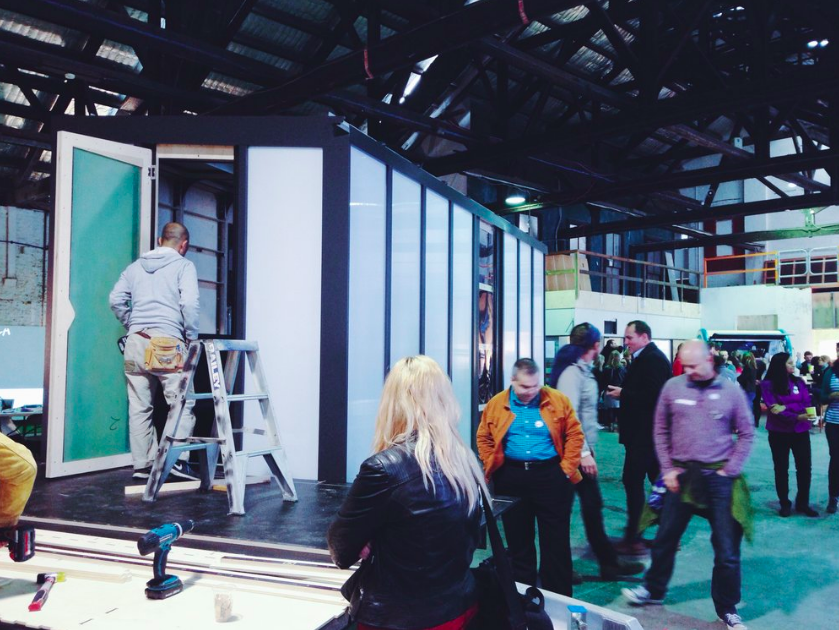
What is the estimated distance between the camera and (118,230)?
5496 millimetres

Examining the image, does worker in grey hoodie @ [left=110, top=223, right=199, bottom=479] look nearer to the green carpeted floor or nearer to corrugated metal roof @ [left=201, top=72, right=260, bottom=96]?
the green carpeted floor

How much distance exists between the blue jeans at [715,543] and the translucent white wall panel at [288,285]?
8.44 feet

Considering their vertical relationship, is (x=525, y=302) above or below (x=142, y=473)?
above

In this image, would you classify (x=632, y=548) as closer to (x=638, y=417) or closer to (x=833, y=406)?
(x=638, y=417)

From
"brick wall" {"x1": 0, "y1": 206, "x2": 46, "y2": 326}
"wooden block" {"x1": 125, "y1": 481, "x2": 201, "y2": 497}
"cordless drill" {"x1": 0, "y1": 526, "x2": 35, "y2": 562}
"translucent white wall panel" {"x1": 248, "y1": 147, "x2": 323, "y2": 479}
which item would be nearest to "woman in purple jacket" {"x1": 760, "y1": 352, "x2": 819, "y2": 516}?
"translucent white wall panel" {"x1": 248, "y1": 147, "x2": 323, "y2": 479}

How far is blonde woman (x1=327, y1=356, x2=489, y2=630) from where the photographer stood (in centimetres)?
202

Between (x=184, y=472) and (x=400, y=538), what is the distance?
3.62 m

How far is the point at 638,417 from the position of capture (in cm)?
518

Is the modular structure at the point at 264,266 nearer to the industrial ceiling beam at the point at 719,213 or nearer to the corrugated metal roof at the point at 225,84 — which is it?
the corrugated metal roof at the point at 225,84

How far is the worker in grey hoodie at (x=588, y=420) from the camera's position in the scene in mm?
4590

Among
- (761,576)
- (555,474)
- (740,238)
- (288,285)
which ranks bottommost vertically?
(761,576)

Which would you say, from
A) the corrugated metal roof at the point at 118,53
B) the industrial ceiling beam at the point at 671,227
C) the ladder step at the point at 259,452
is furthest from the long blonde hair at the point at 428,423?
the industrial ceiling beam at the point at 671,227

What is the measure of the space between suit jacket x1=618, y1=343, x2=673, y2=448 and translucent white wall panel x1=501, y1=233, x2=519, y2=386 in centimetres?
484

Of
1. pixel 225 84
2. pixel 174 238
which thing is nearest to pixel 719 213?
pixel 225 84
